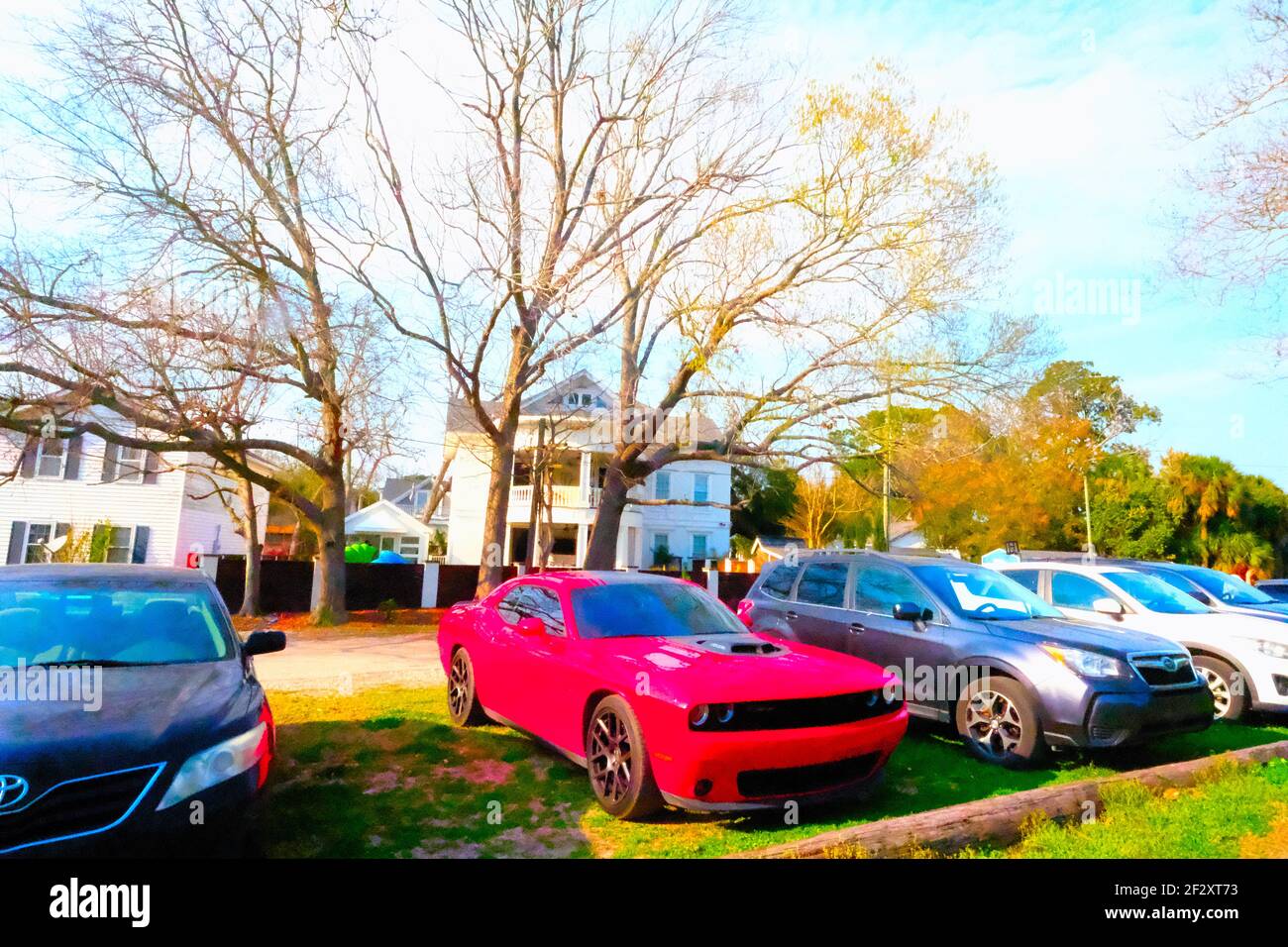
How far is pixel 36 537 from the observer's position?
26.6 meters

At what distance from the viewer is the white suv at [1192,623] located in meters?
7.78

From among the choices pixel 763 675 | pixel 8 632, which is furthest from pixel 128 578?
pixel 763 675

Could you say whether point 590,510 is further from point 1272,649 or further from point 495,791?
point 495,791

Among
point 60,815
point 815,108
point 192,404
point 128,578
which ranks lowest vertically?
point 60,815

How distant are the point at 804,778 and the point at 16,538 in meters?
31.2

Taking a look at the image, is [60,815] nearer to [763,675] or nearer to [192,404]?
[763,675]

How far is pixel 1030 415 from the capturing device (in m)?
16.7

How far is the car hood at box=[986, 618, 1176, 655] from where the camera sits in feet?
19.6

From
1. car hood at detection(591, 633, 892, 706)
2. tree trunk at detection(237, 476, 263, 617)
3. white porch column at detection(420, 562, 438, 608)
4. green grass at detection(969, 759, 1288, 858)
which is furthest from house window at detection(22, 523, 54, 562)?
green grass at detection(969, 759, 1288, 858)

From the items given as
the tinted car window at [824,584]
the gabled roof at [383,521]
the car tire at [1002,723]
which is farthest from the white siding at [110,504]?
the car tire at [1002,723]

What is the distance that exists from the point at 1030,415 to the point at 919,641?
11910 millimetres

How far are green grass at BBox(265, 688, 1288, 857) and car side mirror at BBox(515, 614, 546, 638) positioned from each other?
98 centimetres

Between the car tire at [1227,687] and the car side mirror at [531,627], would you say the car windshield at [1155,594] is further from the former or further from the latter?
the car side mirror at [531,627]

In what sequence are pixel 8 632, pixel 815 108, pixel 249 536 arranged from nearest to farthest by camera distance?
pixel 8 632 < pixel 815 108 < pixel 249 536
